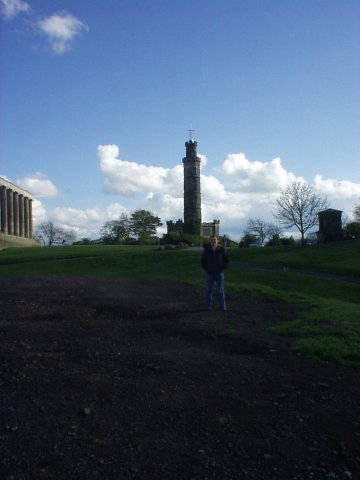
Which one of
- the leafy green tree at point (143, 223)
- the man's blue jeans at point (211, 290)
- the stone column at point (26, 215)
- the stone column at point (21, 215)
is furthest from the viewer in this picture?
the leafy green tree at point (143, 223)

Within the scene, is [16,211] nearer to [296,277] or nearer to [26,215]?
[26,215]

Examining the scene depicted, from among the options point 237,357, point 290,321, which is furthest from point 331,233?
point 237,357

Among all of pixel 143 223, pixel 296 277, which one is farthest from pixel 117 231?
pixel 296 277

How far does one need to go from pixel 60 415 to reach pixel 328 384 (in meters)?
3.40

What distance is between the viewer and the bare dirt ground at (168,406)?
3.89 m

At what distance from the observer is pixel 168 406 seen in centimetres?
495

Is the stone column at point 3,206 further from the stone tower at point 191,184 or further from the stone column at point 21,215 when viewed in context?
the stone tower at point 191,184

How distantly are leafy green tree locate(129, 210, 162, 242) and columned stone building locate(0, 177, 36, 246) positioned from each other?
17.5 metres

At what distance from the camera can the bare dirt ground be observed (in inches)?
153

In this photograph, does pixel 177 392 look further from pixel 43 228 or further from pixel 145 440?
pixel 43 228

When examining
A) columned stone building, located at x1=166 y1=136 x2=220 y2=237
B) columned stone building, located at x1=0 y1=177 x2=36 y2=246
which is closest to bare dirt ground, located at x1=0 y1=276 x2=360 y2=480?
columned stone building, located at x1=0 y1=177 x2=36 y2=246

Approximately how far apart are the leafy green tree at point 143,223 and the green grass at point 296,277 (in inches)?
1742

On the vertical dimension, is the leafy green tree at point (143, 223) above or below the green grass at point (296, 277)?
above

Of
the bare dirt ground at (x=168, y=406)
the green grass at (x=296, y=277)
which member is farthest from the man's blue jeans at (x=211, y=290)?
the bare dirt ground at (x=168, y=406)
